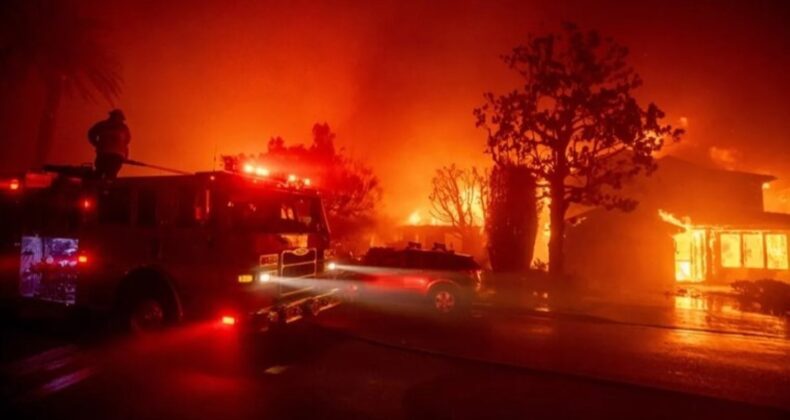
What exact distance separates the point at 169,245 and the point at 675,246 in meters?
21.8

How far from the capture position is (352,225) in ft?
95.3

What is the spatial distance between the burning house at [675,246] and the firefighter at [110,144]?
721 inches

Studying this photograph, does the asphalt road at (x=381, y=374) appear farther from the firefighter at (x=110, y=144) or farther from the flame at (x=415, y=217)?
the flame at (x=415, y=217)

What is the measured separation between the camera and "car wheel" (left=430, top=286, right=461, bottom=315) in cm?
1148

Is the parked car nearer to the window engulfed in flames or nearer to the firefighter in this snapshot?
the firefighter

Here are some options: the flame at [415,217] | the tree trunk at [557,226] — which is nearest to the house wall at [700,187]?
the tree trunk at [557,226]

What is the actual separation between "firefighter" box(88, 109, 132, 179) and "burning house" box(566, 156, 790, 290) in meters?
18.3

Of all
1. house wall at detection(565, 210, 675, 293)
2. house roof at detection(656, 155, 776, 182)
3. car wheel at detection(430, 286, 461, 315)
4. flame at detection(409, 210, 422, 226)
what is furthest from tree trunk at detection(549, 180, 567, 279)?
flame at detection(409, 210, 422, 226)

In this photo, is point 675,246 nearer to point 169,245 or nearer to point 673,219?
point 673,219

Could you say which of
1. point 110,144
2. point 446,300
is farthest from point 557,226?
point 110,144

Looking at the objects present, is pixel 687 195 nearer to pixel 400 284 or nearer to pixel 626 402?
pixel 400 284

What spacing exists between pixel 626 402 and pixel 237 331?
195 inches

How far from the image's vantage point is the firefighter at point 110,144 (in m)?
8.07

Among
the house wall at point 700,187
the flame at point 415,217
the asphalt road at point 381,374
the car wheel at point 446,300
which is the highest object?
the house wall at point 700,187
